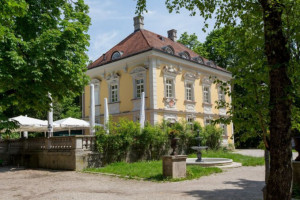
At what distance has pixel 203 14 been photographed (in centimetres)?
625

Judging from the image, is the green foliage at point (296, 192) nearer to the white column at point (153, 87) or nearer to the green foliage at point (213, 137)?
the green foliage at point (213, 137)

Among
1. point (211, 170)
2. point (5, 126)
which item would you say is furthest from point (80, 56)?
point (211, 170)

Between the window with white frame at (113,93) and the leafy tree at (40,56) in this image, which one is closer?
the leafy tree at (40,56)

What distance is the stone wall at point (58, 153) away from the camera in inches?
554

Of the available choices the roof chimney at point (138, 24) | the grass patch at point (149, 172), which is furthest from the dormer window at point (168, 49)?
the grass patch at point (149, 172)

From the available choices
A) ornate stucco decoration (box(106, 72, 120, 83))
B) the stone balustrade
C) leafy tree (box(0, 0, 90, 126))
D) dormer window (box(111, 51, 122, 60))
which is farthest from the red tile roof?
leafy tree (box(0, 0, 90, 126))

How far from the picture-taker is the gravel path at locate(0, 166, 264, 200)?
8.16 metres

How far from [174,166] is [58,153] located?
6588mm

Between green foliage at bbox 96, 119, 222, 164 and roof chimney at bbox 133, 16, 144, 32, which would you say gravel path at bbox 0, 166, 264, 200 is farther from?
roof chimney at bbox 133, 16, 144, 32

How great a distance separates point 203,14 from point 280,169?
10.9ft

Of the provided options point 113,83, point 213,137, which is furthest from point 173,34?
point 213,137

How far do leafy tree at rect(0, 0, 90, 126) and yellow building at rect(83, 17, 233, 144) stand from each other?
1015cm

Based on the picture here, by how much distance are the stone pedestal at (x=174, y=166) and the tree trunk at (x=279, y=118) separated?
6.11m

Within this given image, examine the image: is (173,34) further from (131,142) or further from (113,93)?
(131,142)
